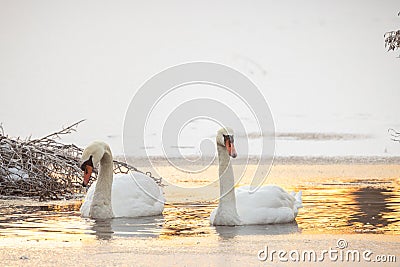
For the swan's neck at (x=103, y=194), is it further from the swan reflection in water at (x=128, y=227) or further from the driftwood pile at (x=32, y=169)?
the driftwood pile at (x=32, y=169)

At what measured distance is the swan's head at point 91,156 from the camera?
12.4 m

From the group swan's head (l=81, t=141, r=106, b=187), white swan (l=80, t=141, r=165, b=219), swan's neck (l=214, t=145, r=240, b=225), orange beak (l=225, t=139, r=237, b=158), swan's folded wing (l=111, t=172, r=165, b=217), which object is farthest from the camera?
swan's folded wing (l=111, t=172, r=165, b=217)

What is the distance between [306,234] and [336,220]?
1.30 m

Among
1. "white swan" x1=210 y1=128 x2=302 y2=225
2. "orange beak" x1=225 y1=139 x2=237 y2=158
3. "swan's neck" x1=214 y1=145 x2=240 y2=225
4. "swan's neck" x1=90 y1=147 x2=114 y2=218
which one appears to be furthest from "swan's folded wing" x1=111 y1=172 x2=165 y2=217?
"orange beak" x1=225 y1=139 x2=237 y2=158

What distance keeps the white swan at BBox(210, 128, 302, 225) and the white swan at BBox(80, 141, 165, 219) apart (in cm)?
151

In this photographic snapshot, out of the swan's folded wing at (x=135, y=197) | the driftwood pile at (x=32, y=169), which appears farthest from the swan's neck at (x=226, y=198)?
the driftwood pile at (x=32, y=169)

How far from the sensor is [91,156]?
12.5m

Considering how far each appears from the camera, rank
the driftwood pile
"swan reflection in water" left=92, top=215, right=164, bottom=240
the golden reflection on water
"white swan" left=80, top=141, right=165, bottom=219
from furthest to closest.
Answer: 1. the driftwood pile
2. "white swan" left=80, top=141, right=165, bottom=219
3. the golden reflection on water
4. "swan reflection in water" left=92, top=215, right=164, bottom=240

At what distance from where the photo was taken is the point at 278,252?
9.01 metres

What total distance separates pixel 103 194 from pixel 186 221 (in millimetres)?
1399

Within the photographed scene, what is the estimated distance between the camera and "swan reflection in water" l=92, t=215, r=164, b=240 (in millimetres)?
10680

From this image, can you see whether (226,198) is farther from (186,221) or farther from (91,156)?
(91,156)

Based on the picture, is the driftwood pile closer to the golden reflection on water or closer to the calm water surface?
the calm water surface

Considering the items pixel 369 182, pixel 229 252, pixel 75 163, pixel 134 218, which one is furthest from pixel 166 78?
pixel 369 182
